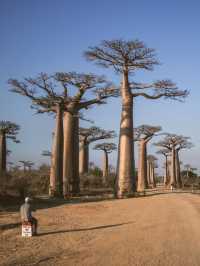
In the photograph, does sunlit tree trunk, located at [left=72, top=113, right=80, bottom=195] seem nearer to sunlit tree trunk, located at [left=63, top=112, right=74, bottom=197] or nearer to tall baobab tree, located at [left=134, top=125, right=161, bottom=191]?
sunlit tree trunk, located at [left=63, top=112, right=74, bottom=197]

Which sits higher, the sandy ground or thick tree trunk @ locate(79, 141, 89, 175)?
thick tree trunk @ locate(79, 141, 89, 175)

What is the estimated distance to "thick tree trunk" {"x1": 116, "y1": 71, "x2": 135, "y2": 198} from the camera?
709 inches

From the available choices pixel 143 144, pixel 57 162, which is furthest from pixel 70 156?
pixel 143 144

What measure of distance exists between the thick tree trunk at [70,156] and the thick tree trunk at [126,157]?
2761 mm

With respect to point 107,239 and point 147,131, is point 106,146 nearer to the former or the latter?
point 147,131

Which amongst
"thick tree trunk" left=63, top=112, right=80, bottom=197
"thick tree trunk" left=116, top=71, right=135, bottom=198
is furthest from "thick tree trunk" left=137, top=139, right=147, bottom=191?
"thick tree trunk" left=116, top=71, right=135, bottom=198

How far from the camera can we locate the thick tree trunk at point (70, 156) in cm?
1997

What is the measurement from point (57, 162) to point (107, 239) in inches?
442

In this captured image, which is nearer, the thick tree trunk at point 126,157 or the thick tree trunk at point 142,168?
the thick tree trunk at point 126,157

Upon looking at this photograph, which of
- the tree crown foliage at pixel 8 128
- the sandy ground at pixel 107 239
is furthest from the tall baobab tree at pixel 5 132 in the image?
the sandy ground at pixel 107 239

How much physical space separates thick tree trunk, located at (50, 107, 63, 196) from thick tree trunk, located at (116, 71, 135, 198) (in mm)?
2578

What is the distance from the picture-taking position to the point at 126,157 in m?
18.1

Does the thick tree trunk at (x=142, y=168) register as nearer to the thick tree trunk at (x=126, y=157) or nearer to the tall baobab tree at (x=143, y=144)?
the tall baobab tree at (x=143, y=144)

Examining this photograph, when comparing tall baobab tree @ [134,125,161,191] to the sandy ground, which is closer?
the sandy ground
